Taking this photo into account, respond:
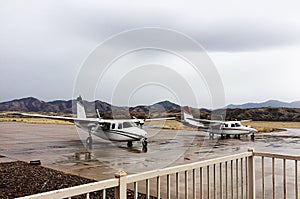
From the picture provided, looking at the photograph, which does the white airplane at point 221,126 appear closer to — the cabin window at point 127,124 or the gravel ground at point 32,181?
the cabin window at point 127,124

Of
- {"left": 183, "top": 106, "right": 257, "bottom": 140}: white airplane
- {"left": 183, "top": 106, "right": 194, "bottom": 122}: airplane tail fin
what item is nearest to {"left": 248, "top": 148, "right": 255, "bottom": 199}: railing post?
{"left": 183, "top": 106, "right": 257, "bottom": 140}: white airplane

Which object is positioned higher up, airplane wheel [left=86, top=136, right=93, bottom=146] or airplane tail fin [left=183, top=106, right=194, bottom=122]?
airplane tail fin [left=183, top=106, right=194, bottom=122]

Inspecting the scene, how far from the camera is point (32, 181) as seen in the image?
7031 mm

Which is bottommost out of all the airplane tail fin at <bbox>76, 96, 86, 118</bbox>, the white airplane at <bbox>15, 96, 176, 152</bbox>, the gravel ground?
the gravel ground

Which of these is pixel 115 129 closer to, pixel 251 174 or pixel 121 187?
pixel 251 174

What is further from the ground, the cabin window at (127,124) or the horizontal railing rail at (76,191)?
the horizontal railing rail at (76,191)

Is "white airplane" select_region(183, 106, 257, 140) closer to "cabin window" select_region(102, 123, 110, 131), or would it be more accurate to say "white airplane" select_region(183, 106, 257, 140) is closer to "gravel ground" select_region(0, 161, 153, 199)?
"cabin window" select_region(102, 123, 110, 131)

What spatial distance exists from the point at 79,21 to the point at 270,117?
167ft

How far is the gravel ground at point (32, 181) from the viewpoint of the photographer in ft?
19.9

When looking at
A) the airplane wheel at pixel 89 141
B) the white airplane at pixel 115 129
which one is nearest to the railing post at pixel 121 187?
the white airplane at pixel 115 129

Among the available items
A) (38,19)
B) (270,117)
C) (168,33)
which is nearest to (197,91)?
(168,33)

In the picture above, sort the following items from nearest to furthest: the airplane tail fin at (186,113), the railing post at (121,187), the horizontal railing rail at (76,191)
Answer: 1. the horizontal railing rail at (76,191)
2. the railing post at (121,187)
3. the airplane tail fin at (186,113)

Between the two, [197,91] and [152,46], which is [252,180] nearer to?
[197,91]

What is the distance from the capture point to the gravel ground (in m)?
6.05
